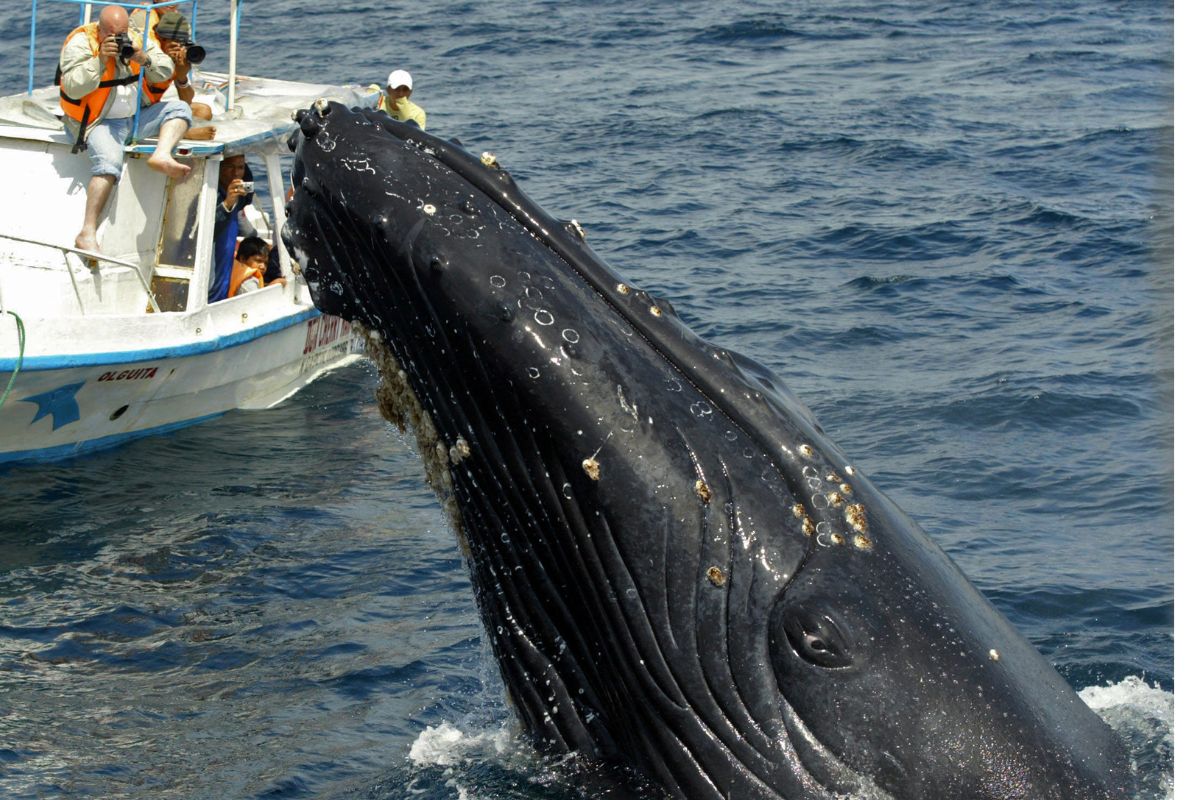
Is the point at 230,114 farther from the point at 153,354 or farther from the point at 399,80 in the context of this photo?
the point at 153,354

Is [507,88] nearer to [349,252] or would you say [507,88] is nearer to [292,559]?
[292,559]

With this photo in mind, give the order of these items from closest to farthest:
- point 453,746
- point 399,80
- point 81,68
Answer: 1. point 453,746
2. point 81,68
3. point 399,80

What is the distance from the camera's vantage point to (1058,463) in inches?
600

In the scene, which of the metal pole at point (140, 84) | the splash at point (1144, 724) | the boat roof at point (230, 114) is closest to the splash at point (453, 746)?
the splash at point (1144, 724)

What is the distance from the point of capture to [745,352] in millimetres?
18703

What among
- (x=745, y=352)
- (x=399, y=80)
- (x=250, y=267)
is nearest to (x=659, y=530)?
(x=745, y=352)

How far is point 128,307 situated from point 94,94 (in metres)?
2.38

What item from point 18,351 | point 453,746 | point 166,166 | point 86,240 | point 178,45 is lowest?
point 453,746

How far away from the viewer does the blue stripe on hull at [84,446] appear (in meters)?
16.4

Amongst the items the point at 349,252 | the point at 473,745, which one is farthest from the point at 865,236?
the point at 349,252

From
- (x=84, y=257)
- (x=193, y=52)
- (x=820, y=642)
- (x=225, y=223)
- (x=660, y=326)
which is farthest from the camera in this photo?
(x=225, y=223)

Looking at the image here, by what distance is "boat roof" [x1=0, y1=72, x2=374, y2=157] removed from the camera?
1798cm

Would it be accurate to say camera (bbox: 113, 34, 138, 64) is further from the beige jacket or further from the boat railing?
the boat railing

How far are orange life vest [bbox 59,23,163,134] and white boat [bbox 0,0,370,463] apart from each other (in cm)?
56
